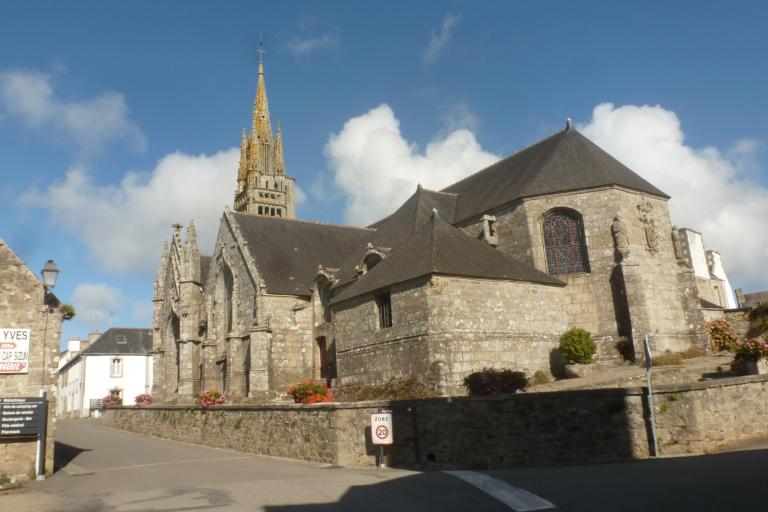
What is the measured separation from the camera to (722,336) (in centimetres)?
2422

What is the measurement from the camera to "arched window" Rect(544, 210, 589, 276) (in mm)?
23766

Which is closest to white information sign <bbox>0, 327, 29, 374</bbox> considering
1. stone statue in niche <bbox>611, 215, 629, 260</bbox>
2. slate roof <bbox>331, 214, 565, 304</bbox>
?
slate roof <bbox>331, 214, 565, 304</bbox>

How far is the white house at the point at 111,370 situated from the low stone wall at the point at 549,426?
39.7 m

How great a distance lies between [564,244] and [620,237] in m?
2.19

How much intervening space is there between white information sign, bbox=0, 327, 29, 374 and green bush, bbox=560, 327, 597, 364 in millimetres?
16290

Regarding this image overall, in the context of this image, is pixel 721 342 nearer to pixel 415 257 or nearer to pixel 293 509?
pixel 415 257

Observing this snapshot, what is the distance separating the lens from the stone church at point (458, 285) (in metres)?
20.2

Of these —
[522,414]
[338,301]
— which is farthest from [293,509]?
[338,301]

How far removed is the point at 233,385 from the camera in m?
28.3

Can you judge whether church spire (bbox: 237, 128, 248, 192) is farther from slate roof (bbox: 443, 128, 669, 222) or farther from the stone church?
slate roof (bbox: 443, 128, 669, 222)

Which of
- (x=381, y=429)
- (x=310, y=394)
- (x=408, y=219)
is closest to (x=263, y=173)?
(x=408, y=219)

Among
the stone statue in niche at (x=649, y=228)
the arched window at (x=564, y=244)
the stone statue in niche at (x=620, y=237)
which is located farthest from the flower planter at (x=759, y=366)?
the stone statue in niche at (x=649, y=228)

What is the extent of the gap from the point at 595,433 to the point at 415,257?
9.99 metres

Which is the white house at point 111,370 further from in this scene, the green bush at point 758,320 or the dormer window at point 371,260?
the green bush at point 758,320
